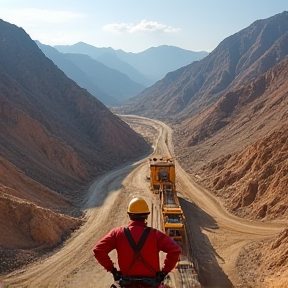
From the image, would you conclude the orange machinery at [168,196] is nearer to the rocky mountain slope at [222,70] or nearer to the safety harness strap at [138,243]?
the safety harness strap at [138,243]

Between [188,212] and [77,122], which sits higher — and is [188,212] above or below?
below

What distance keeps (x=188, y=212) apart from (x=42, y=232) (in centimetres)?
1107

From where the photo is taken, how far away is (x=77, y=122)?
56.3m

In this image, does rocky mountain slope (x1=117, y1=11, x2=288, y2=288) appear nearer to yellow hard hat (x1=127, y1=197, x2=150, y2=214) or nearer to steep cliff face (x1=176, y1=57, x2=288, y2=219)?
steep cliff face (x1=176, y1=57, x2=288, y2=219)

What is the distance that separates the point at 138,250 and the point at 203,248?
57.2 ft

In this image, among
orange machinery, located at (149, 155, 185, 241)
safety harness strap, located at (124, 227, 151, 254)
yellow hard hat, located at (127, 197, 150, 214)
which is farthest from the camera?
orange machinery, located at (149, 155, 185, 241)


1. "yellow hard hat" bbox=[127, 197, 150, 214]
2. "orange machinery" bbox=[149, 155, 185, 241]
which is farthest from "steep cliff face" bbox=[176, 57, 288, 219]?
"yellow hard hat" bbox=[127, 197, 150, 214]

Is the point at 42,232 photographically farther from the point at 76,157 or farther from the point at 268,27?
the point at 268,27

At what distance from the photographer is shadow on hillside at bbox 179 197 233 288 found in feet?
58.6

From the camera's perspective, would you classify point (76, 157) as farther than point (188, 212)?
Yes

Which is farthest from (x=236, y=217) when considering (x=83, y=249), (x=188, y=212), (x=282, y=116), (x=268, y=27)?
(x=268, y=27)

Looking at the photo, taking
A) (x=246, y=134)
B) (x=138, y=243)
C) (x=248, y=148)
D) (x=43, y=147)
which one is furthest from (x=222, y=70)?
(x=138, y=243)

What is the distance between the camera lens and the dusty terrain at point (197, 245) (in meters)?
16.9

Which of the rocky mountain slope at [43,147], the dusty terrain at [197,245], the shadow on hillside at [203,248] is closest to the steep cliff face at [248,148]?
the dusty terrain at [197,245]
